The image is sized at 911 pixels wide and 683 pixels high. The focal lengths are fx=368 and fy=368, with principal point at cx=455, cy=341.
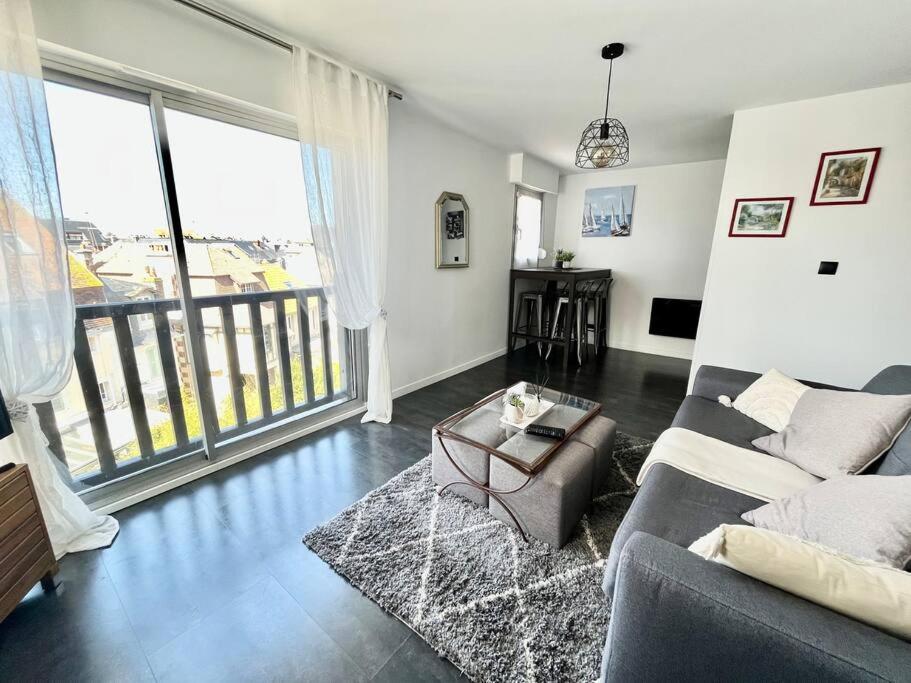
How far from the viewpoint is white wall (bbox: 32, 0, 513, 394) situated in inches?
63.6

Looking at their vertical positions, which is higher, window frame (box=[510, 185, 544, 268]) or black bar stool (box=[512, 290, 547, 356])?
window frame (box=[510, 185, 544, 268])

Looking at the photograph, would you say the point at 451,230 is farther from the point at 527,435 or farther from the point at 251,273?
the point at 527,435

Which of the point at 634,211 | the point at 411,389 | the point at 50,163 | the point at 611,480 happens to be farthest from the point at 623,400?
the point at 50,163

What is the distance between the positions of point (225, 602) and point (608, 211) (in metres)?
5.35

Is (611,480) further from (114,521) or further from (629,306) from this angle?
(629,306)

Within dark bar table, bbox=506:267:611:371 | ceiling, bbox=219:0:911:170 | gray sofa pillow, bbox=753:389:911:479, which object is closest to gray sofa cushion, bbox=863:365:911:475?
gray sofa pillow, bbox=753:389:911:479

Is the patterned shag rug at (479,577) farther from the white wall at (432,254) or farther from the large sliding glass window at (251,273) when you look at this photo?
the white wall at (432,254)

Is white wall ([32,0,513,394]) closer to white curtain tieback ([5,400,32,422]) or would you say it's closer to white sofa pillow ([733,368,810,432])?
white curtain tieback ([5,400,32,422])

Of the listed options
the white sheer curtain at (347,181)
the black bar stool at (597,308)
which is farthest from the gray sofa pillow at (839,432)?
the black bar stool at (597,308)

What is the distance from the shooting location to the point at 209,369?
2.24 meters

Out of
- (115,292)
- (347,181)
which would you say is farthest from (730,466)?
(115,292)

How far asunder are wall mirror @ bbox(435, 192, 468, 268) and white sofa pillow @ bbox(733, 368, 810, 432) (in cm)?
255

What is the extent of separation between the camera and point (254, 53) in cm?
204

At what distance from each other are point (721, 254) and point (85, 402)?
14.2 ft
